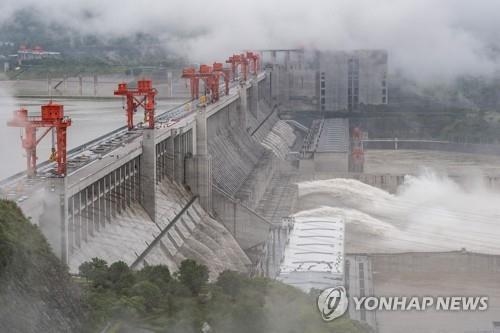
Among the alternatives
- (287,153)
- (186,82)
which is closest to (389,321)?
(287,153)

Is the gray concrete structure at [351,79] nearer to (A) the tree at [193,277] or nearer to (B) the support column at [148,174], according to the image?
(B) the support column at [148,174]

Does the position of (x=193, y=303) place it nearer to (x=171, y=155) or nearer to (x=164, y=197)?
(x=164, y=197)

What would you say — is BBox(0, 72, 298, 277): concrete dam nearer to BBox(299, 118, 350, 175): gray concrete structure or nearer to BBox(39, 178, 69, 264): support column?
BBox(39, 178, 69, 264): support column

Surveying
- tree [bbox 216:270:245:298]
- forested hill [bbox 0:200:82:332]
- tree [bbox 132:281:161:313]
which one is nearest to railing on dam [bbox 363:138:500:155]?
tree [bbox 216:270:245:298]

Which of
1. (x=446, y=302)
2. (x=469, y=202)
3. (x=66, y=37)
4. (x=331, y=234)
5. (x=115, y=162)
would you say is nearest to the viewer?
(x=446, y=302)

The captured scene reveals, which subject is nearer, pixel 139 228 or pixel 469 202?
pixel 139 228

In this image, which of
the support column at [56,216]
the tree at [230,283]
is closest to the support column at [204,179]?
the support column at [56,216]

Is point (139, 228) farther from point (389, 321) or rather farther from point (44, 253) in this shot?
point (44, 253)

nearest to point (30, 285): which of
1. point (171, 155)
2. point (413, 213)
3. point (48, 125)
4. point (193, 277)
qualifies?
point (193, 277)
